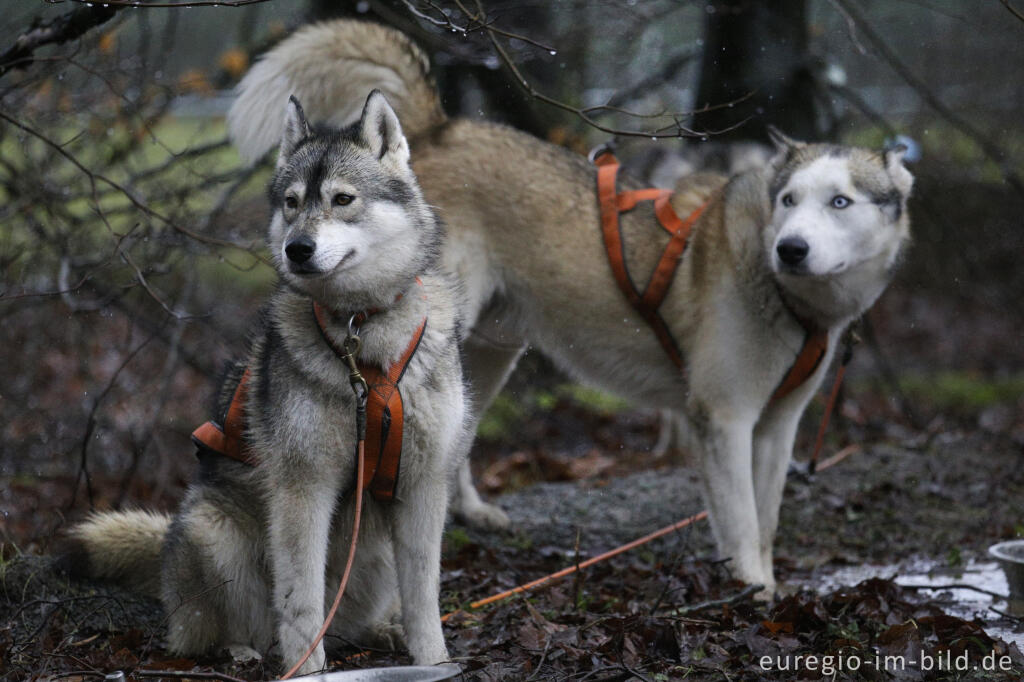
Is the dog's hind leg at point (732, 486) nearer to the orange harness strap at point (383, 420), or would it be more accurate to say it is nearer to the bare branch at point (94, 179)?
the orange harness strap at point (383, 420)

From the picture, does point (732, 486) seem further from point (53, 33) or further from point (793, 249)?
point (53, 33)

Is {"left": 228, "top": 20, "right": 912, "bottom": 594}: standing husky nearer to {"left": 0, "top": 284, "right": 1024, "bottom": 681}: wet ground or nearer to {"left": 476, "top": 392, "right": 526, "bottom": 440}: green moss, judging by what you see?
{"left": 0, "top": 284, "right": 1024, "bottom": 681}: wet ground

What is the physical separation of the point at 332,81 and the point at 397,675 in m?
3.22

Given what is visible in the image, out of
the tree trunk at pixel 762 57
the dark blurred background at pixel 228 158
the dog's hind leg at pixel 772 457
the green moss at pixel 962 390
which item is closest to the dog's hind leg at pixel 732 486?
the dog's hind leg at pixel 772 457

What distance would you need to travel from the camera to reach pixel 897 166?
4.39m

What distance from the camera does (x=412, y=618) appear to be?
3.06 metres

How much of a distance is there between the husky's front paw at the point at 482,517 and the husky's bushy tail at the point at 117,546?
182cm

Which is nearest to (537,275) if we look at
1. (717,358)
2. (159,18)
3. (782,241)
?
(717,358)

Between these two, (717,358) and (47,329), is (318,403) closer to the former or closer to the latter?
(717,358)

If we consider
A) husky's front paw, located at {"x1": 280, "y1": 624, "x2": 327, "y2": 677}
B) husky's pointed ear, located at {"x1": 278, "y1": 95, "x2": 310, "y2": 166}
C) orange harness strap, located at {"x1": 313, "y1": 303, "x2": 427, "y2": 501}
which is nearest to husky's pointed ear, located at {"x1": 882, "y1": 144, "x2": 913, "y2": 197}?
orange harness strap, located at {"x1": 313, "y1": 303, "x2": 427, "y2": 501}

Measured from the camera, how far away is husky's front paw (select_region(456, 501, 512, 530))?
5.17 metres

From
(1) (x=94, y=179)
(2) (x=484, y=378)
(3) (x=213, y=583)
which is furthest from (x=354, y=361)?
(2) (x=484, y=378)

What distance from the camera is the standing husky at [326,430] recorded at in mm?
2889

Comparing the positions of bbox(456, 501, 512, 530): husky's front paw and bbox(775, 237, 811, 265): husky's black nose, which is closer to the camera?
bbox(775, 237, 811, 265): husky's black nose
